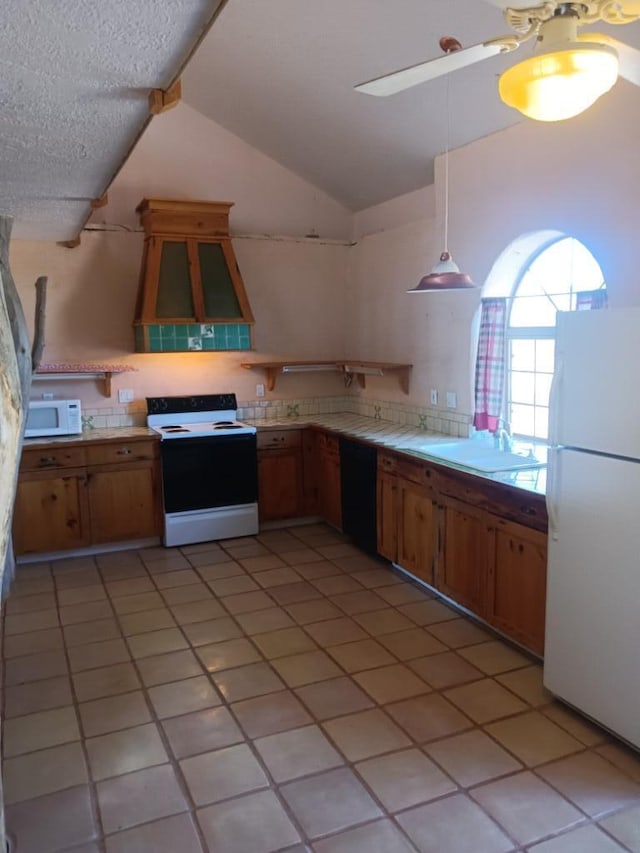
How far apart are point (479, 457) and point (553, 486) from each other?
112 cm

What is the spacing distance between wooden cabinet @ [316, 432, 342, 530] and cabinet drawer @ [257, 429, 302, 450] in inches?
6.9

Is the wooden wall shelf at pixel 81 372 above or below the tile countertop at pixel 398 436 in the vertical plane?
above

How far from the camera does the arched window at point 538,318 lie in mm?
3623

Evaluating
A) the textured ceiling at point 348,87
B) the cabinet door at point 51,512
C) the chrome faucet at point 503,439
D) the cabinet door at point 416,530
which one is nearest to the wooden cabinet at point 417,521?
the cabinet door at point 416,530

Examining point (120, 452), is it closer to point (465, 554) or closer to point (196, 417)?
point (196, 417)

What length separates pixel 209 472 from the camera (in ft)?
15.9

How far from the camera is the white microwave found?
4.52 metres

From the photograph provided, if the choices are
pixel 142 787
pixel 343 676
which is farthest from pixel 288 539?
pixel 142 787

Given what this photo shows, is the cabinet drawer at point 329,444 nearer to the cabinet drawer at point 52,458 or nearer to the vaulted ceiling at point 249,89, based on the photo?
the cabinet drawer at point 52,458

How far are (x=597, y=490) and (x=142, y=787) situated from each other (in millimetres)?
1963

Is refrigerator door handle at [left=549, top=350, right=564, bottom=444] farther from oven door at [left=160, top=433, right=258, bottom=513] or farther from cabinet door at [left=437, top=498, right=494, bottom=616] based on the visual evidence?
oven door at [left=160, top=433, right=258, bottom=513]

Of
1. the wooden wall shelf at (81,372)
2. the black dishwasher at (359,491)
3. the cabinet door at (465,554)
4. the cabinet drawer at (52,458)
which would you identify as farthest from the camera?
the wooden wall shelf at (81,372)

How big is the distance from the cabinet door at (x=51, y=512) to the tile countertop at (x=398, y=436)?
1423 millimetres

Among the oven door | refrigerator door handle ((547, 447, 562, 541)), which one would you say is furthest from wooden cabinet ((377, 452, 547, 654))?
the oven door
